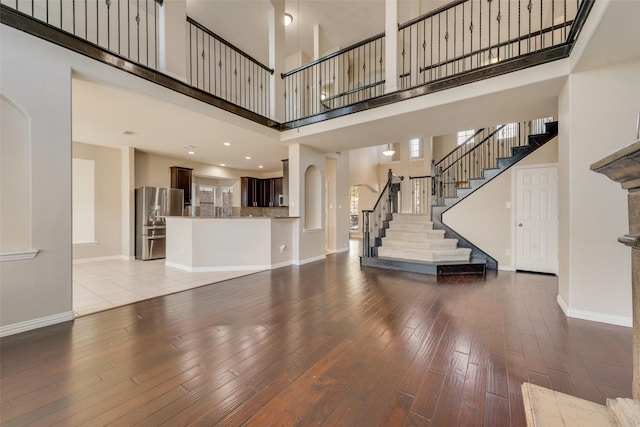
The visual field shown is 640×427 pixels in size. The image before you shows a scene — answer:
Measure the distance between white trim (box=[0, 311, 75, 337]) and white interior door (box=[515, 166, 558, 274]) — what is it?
6.72 metres

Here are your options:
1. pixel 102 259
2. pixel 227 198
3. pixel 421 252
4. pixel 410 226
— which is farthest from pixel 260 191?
pixel 421 252

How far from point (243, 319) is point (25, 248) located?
2.14 meters

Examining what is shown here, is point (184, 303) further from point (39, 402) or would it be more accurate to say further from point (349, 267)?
point (349, 267)

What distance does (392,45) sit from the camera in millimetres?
4141

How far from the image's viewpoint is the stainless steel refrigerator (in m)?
6.28

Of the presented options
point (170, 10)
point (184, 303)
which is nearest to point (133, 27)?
point (170, 10)

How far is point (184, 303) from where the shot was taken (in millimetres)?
3211

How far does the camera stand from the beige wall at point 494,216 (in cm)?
498

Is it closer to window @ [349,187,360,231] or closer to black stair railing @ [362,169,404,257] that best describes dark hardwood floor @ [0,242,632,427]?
black stair railing @ [362,169,404,257]

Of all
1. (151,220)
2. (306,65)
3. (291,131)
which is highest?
(306,65)

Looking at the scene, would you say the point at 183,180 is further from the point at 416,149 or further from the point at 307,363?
the point at 416,149

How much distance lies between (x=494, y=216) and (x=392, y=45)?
3706 millimetres

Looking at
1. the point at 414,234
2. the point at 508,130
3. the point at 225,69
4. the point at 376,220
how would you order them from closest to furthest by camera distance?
the point at 225,69, the point at 414,234, the point at 376,220, the point at 508,130

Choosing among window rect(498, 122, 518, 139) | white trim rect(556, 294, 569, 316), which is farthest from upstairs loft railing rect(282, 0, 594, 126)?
white trim rect(556, 294, 569, 316)
